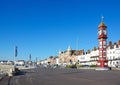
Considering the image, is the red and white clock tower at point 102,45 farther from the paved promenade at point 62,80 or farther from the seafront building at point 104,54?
the paved promenade at point 62,80

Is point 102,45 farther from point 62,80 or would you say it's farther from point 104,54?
point 62,80

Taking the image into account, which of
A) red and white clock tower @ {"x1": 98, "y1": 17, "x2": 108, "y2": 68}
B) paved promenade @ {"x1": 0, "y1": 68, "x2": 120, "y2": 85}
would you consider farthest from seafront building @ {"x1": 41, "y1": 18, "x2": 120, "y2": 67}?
paved promenade @ {"x1": 0, "y1": 68, "x2": 120, "y2": 85}

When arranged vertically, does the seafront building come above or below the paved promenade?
above

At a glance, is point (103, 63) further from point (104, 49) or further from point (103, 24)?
point (103, 24)

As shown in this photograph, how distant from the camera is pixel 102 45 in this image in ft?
328

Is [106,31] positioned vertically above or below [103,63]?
above

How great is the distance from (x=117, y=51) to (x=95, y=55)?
90.9 feet

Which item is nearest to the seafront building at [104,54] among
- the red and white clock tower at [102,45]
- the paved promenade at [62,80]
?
the red and white clock tower at [102,45]

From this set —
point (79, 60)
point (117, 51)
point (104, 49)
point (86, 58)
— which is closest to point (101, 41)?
point (104, 49)

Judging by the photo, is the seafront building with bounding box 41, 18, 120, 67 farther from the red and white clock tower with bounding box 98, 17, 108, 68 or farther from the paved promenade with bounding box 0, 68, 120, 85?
the paved promenade with bounding box 0, 68, 120, 85

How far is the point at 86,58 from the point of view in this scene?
180500 millimetres

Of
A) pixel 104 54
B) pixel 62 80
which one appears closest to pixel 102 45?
pixel 104 54

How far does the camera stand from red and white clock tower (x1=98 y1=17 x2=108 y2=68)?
98188mm

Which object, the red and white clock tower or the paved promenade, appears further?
the red and white clock tower
